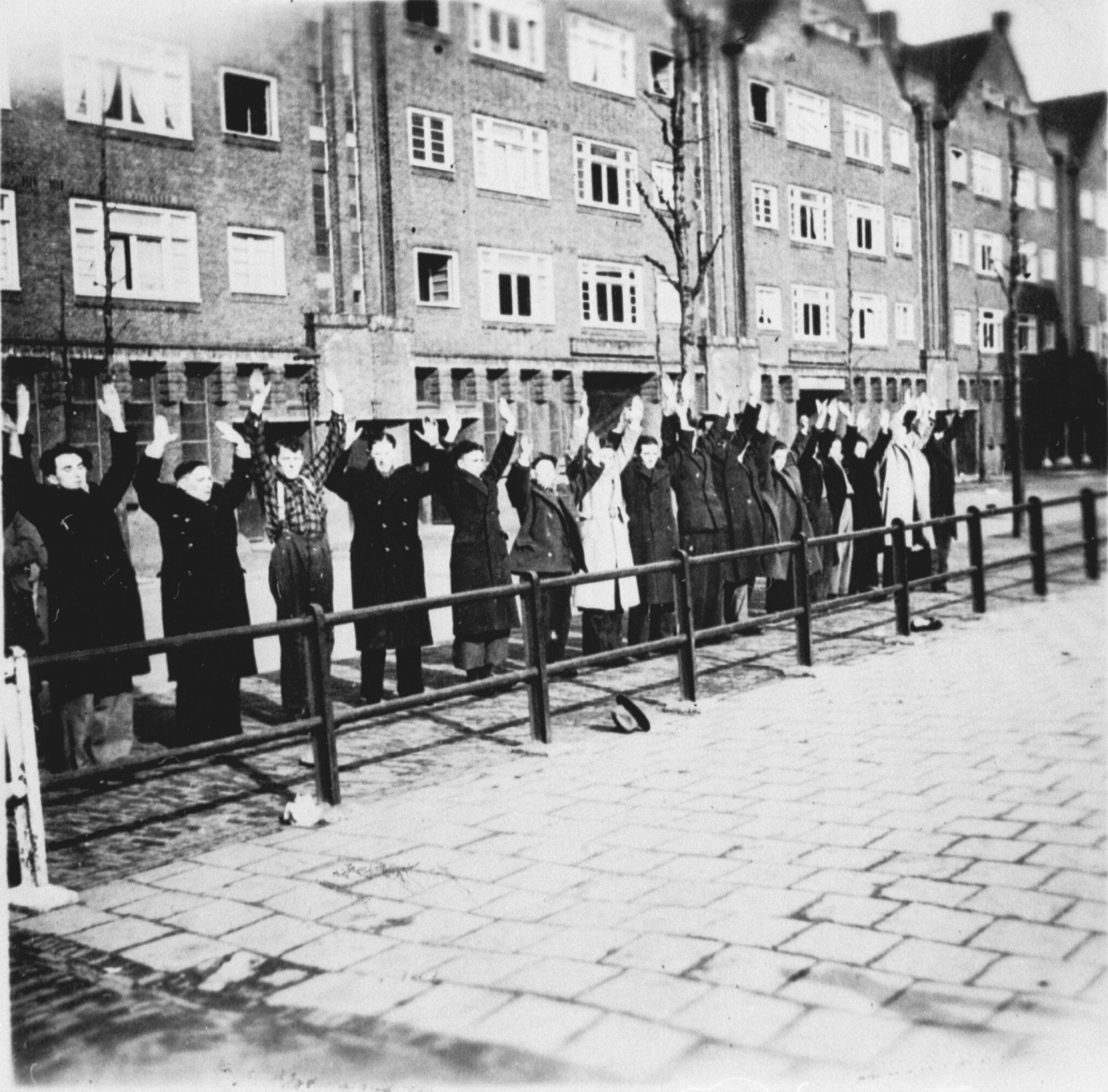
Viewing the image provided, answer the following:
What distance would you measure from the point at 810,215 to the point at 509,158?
862cm

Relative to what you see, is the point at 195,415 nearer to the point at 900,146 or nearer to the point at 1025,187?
the point at 900,146

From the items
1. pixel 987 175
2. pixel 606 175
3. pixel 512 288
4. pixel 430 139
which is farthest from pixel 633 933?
pixel 512 288

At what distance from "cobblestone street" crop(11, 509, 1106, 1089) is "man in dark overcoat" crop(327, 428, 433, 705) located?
1005mm

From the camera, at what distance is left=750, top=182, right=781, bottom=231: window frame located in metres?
9.94

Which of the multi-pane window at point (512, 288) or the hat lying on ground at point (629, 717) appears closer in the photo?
the hat lying on ground at point (629, 717)

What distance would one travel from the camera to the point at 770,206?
1013 centimetres

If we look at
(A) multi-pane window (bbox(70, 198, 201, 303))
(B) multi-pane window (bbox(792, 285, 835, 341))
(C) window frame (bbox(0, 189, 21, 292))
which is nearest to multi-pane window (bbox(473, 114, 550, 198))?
(A) multi-pane window (bbox(70, 198, 201, 303))

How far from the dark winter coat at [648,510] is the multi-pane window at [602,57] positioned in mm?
2840

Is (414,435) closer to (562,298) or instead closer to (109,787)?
(109,787)

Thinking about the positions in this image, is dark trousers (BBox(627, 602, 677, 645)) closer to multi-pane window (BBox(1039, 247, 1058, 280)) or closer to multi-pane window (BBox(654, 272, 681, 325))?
multi-pane window (BBox(1039, 247, 1058, 280))

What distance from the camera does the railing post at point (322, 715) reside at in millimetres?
5047

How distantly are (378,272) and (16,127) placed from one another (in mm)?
12279

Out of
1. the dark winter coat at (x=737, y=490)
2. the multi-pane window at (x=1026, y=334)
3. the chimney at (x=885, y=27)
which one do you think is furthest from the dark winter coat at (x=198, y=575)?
the multi-pane window at (x=1026, y=334)

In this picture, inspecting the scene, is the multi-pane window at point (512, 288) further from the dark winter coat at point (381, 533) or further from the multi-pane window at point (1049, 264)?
the multi-pane window at point (1049, 264)
